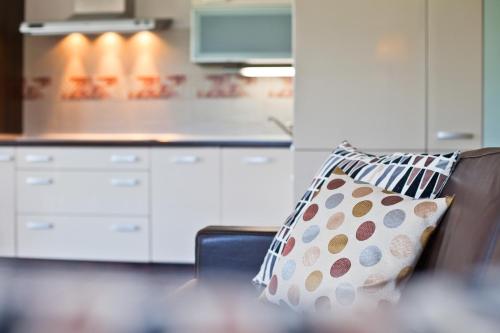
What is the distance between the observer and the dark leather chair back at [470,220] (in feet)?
4.05

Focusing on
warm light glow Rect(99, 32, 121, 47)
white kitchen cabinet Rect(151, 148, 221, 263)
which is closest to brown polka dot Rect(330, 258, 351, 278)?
white kitchen cabinet Rect(151, 148, 221, 263)

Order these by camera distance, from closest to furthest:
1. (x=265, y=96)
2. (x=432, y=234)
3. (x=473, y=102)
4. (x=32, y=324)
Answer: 1. (x=32, y=324)
2. (x=432, y=234)
3. (x=473, y=102)
4. (x=265, y=96)

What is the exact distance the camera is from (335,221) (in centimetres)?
151

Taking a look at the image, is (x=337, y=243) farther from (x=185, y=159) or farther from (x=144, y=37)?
(x=144, y=37)

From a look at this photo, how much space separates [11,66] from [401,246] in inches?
172

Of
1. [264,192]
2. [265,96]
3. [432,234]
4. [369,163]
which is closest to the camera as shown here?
[432,234]

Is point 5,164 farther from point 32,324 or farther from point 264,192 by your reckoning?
point 32,324

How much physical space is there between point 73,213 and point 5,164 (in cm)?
61

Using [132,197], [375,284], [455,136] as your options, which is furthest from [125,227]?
[375,284]

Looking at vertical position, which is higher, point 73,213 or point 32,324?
point 32,324

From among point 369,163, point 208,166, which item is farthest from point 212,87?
point 369,163

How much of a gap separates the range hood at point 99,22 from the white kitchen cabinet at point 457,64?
2.08 m

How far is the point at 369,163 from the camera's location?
67.1 inches

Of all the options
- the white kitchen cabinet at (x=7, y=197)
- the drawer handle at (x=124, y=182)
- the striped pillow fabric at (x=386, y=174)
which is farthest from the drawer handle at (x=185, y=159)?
the striped pillow fabric at (x=386, y=174)
